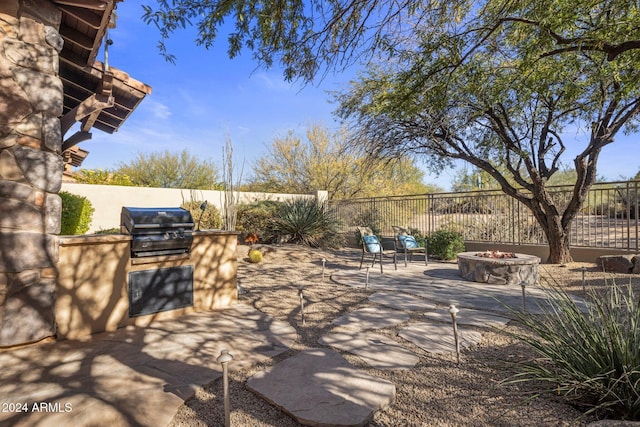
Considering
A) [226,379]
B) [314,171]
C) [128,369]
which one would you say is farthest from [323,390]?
[314,171]

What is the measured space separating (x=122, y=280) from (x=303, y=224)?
23.2ft

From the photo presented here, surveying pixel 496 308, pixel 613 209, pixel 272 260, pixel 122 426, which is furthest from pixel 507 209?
pixel 122 426

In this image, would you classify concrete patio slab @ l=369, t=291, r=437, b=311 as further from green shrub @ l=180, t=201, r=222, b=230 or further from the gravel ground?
green shrub @ l=180, t=201, r=222, b=230

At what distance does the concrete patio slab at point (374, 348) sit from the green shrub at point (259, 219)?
24.8 feet

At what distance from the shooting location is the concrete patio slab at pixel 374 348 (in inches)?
108

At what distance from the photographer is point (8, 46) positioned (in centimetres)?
304

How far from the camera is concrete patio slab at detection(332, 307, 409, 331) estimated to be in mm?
3674

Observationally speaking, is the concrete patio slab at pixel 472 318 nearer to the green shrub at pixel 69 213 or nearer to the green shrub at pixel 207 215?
the green shrub at pixel 69 213

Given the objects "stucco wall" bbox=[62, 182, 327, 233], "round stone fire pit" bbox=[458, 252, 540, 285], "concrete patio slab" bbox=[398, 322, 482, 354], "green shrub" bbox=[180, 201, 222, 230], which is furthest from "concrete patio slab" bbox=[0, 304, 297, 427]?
"green shrub" bbox=[180, 201, 222, 230]

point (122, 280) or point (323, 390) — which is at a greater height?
point (122, 280)

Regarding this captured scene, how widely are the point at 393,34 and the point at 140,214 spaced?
157 inches

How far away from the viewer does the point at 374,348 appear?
3.03m

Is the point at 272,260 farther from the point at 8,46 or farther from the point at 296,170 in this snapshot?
the point at 296,170

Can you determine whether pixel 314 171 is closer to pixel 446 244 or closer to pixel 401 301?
pixel 446 244
